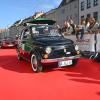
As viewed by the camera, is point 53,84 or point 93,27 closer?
point 53,84

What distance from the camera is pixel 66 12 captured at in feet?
184

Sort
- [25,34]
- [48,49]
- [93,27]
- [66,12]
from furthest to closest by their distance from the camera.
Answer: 1. [66,12]
2. [93,27]
3. [25,34]
4. [48,49]

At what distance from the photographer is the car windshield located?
1233 centimetres

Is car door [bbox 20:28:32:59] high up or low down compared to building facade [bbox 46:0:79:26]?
down

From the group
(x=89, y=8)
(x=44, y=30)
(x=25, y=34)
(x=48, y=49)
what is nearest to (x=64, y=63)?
(x=48, y=49)

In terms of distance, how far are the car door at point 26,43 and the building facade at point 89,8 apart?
31.1 metres

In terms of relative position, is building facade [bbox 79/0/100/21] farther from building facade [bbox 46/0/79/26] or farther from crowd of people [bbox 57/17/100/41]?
crowd of people [bbox 57/17/100/41]

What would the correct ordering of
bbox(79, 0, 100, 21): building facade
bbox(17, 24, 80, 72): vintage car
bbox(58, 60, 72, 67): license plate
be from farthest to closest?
bbox(79, 0, 100, 21): building facade < bbox(58, 60, 72, 67): license plate < bbox(17, 24, 80, 72): vintage car

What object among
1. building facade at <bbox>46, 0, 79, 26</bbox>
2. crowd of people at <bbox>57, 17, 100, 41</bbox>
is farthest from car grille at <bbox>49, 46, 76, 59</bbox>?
building facade at <bbox>46, 0, 79, 26</bbox>

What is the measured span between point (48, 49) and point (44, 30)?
2073 mm

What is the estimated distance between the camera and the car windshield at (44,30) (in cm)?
1233

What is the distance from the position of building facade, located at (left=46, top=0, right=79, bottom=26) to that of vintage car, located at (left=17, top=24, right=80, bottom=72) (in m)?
39.2

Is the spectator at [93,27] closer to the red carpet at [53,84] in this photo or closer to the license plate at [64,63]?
the red carpet at [53,84]

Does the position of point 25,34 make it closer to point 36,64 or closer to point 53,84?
point 36,64
